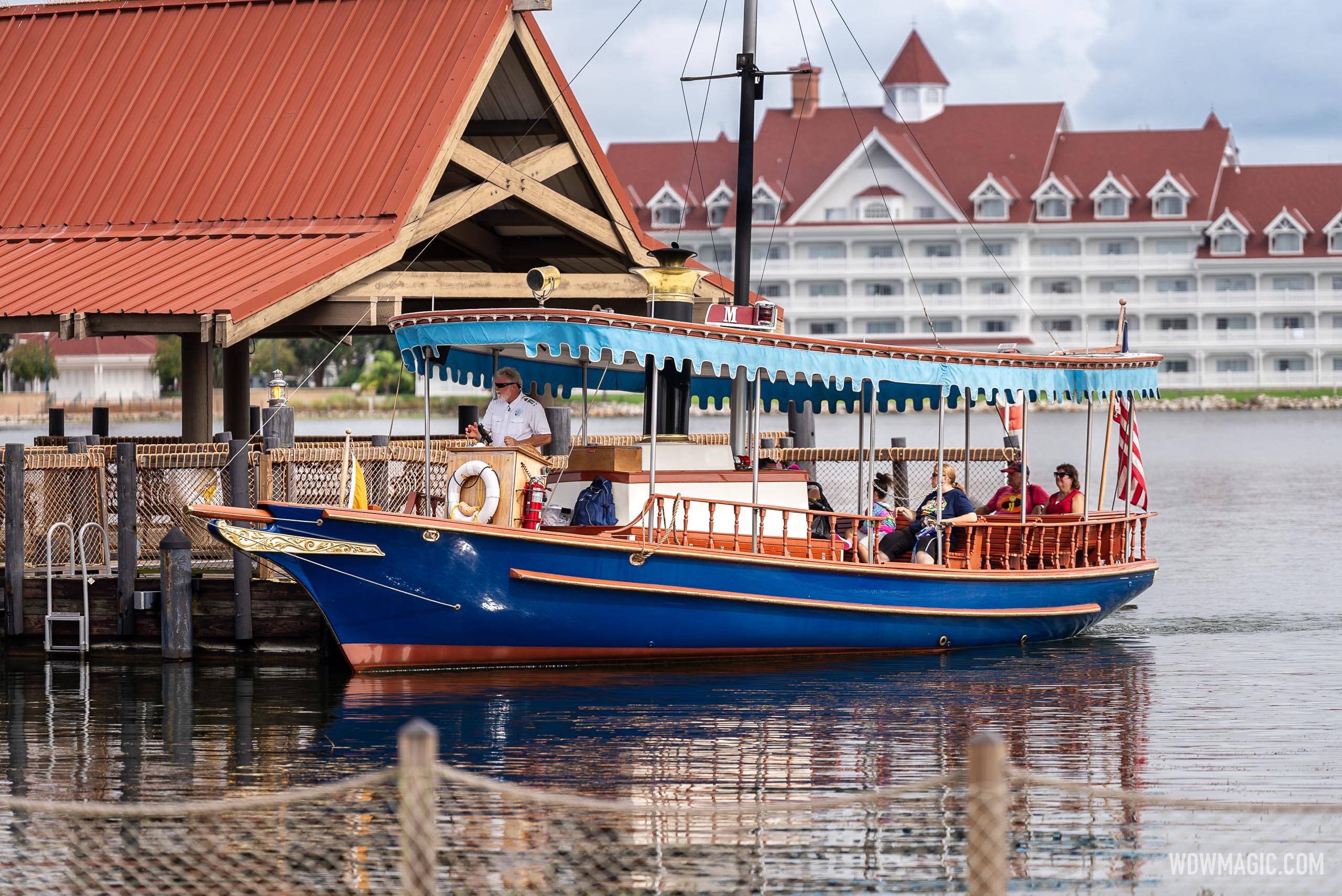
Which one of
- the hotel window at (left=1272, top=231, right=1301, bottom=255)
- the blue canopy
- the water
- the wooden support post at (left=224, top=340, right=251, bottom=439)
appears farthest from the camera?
the hotel window at (left=1272, top=231, right=1301, bottom=255)

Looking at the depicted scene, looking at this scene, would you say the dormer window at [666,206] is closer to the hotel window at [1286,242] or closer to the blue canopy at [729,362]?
the hotel window at [1286,242]

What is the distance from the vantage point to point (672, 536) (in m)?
16.8

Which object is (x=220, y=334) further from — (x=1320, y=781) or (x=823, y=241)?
(x=823, y=241)

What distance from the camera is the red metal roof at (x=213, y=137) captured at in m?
20.7

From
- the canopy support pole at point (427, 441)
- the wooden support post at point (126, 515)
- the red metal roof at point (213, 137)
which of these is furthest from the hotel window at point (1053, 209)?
the wooden support post at point (126, 515)

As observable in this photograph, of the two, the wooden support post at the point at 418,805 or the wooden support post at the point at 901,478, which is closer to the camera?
the wooden support post at the point at 418,805

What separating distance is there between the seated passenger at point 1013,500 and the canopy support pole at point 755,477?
3517 millimetres

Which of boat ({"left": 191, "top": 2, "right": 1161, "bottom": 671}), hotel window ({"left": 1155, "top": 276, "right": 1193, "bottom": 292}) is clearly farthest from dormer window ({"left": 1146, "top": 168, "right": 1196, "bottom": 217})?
boat ({"left": 191, "top": 2, "right": 1161, "bottom": 671})

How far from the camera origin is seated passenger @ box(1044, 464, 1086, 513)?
19.4 metres

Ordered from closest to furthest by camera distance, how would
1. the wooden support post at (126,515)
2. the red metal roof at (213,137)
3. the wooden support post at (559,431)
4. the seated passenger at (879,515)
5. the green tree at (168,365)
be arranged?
the wooden support post at (126,515)
the seated passenger at (879,515)
the red metal roof at (213,137)
the wooden support post at (559,431)
the green tree at (168,365)

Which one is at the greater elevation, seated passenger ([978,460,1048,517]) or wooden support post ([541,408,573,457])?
wooden support post ([541,408,573,457])

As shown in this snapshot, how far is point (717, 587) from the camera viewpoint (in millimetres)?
16797

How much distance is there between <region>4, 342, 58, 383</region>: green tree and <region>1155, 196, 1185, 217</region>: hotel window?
62.1 meters

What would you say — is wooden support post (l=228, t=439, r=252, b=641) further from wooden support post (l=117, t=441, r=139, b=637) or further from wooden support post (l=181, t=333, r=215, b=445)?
wooden support post (l=181, t=333, r=215, b=445)
